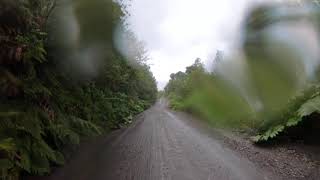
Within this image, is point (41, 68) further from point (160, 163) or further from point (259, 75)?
point (259, 75)

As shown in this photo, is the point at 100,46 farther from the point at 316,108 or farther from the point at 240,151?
the point at 240,151

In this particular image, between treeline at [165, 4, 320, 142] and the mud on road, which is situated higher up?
treeline at [165, 4, 320, 142]

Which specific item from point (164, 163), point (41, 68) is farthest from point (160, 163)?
point (41, 68)

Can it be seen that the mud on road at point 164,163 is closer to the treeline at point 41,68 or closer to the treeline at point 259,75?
the treeline at point 41,68

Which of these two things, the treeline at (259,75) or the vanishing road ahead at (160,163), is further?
the vanishing road ahead at (160,163)

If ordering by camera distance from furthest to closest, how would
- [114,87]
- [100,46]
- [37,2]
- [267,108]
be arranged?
[114,87]
[37,2]
[100,46]
[267,108]

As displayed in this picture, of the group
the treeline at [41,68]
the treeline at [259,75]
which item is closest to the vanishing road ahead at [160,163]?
the treeline at [41,68]

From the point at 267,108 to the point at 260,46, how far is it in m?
0.18

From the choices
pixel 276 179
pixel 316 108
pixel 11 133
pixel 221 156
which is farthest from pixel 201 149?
pixel 11 133

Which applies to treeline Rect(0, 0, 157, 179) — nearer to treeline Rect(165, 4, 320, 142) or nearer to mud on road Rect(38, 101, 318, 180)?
mud on road Rect(38, 101, 318, 180)

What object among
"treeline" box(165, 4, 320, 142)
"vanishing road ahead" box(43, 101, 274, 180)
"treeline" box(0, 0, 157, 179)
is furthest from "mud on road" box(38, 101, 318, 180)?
"treeline" box(165, 4, 320, 142)

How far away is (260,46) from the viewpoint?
0.75 m

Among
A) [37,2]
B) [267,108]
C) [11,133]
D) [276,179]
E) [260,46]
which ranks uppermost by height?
[37,2]

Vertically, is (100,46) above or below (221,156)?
above
